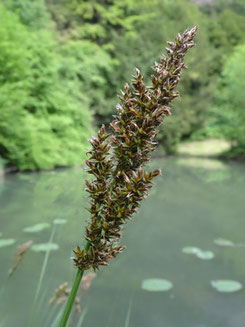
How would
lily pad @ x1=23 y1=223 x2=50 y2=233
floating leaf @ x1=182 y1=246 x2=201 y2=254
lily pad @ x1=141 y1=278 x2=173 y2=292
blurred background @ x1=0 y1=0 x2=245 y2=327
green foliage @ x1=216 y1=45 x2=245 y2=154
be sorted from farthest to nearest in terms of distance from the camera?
1. green foliage @ x1=216 y1=45 x2=245 y2=154
2. lily pad @ x1=23 y1=223 x2=50 y2=233
3. floating leaf @ x1=182 y1=246 x2=201 y2=254
4. lily pad @ x1=141 y1=278 x2=173 y2=292
5. blurred background @ x1=0 y1=0 x2=245 y2=327

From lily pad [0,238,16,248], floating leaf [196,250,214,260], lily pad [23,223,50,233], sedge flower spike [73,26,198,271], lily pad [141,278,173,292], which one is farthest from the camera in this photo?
lily pad [23,223,50,233]

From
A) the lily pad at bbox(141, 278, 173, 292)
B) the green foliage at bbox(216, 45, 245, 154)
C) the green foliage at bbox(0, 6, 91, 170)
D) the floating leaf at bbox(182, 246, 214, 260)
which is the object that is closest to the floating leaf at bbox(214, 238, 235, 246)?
the floating leaf at bbox(182, 246, 214, 260)

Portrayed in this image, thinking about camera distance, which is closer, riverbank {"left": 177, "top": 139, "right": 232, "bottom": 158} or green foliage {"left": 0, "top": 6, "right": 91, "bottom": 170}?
green foliage {"left": 0, "top": 6, "right": 91, "bottom": 170}

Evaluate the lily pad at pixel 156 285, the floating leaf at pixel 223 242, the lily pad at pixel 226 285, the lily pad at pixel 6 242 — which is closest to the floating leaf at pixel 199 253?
the floating leaf at pixel 223 242

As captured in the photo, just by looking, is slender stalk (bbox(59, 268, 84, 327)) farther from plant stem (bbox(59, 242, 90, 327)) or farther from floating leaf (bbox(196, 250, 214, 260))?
floating leaf (bbox(196, 250, 214, 260))

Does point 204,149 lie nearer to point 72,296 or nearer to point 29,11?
point 29,11

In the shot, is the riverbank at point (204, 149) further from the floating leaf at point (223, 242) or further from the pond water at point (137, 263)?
the floating leaf at point (223, 242)

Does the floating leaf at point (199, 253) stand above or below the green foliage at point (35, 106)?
below

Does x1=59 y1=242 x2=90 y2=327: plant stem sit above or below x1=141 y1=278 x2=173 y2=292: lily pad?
above
